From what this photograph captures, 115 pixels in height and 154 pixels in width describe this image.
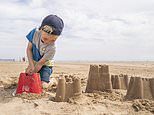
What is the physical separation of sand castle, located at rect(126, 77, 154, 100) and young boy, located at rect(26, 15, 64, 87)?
1.54 m

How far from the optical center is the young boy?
523cm

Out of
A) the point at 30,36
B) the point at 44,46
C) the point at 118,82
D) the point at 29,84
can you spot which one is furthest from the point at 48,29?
the point at 118,82

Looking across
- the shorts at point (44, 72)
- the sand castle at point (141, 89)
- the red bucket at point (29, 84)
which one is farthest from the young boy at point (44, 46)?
the sand castle at point (141, 89)

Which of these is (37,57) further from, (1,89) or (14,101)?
(14,101)

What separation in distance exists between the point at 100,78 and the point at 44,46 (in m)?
1.20

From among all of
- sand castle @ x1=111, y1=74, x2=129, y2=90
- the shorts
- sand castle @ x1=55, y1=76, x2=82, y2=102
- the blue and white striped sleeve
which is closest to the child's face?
the blue and white striped sleeve

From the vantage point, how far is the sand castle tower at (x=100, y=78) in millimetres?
5188

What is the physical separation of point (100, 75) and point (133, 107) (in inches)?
43.0

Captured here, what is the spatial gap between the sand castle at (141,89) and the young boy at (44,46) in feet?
5.06

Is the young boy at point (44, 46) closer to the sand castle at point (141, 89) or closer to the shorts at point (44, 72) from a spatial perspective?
the shorts at point (44, 72)

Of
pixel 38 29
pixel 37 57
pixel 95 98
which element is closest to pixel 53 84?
pixel 37 57

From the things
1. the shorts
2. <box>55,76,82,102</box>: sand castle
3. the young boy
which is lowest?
<box>55,76,82,102</box>: sand castle

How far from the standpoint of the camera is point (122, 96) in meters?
5.07

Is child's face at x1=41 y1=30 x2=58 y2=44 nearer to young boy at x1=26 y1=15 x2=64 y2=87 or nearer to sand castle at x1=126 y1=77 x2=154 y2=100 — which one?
young boy at x1=26 y1=15 x2=64 y2=87
